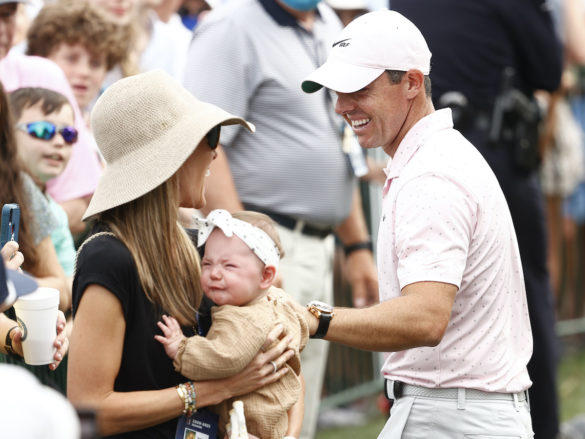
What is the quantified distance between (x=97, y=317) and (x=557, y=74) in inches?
121

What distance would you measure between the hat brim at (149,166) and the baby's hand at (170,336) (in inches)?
13.3

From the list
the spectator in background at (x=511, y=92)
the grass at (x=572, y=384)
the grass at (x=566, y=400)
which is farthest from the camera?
the grass at (x=572, y=384)

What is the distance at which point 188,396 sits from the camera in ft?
9.34

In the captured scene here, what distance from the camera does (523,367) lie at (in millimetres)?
3152

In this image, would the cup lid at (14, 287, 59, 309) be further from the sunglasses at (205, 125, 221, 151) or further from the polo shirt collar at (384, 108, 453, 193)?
the polo shirt collar at (384, 108, 453, 193)

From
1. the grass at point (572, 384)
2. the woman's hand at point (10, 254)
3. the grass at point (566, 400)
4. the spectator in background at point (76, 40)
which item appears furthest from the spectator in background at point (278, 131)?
the grass at point (572, 384)

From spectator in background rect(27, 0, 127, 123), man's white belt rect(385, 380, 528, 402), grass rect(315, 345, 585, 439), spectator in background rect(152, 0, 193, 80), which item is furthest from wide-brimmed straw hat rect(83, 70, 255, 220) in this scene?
grass rect(315, 345, 585, 439)

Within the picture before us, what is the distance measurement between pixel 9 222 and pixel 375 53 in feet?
3.81

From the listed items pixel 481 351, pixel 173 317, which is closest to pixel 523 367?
pixel 481 351

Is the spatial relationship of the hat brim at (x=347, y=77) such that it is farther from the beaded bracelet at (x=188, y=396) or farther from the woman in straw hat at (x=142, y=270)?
the beaded bracelet at (x=188, y=396)

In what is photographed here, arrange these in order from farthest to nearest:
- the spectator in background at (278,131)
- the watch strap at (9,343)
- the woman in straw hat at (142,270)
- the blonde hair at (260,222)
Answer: the spectator in background at (278,131) < the watch strap at (9,343) < the blonde hair at (260,222) < the woman in straw hat at (142,270)

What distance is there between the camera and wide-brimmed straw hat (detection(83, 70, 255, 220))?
290cm

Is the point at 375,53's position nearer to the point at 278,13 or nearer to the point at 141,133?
the point at 141,133

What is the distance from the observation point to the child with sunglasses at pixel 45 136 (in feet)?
13.6
